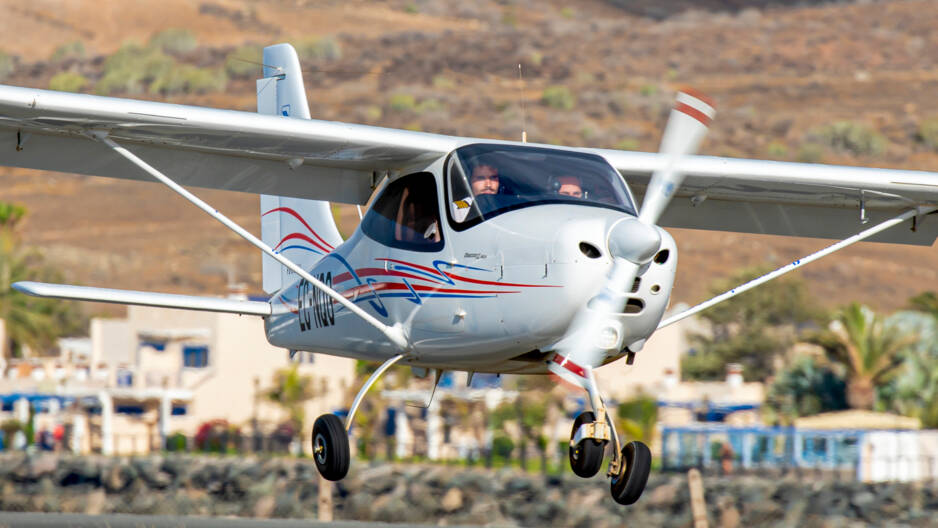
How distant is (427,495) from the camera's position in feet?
140

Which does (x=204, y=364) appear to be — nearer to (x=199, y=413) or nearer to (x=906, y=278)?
(x=199, y=413)

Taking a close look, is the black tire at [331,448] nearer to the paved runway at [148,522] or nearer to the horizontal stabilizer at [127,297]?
the horizontal stabilizer at [127,297]

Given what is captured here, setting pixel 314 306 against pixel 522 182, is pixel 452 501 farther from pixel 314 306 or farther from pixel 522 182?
pixel 522 182

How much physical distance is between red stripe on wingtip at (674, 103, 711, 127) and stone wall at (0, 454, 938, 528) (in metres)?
29.0

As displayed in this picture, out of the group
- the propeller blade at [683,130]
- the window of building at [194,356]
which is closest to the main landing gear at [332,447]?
the propeller blade at [683,130]

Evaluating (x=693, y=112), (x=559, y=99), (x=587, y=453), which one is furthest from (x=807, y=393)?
(x=559, y=99)

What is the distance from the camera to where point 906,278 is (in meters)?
83.2

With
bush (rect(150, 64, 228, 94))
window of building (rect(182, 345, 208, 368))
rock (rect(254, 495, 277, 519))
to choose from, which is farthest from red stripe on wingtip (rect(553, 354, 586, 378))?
bush (rect(150, 64, 228, 94))

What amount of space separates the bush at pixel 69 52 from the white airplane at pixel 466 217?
353 ft

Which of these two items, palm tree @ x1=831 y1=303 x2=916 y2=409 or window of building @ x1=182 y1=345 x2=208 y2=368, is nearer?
palm tree @ x1=831 y1=303 x2=916 y2=409

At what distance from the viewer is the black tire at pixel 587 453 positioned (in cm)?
1091

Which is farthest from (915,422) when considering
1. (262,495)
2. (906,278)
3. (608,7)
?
(608,7)

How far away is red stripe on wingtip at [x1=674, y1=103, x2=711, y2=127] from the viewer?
11.3 meters

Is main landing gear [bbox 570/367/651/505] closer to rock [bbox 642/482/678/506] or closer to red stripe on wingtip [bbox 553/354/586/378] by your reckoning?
red stripe on wingtip [bbox 553/354/586/378]
